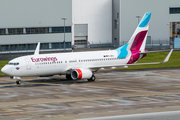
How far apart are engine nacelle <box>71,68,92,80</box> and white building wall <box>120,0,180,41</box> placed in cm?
6670

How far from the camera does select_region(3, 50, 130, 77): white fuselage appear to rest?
51.3m

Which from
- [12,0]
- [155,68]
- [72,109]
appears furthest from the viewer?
[12,0]

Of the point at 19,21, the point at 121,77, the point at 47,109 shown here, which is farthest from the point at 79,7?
the point at 47,109

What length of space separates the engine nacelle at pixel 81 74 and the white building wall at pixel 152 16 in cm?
6670

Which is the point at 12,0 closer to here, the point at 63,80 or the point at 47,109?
the point at 63,80

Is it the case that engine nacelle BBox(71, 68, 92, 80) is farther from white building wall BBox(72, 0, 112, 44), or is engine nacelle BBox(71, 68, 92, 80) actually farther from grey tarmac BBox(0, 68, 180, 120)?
white building wall BBox(72, 0, 112, 44)

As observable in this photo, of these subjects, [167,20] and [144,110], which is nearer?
[144,110]

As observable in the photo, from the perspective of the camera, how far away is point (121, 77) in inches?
2403

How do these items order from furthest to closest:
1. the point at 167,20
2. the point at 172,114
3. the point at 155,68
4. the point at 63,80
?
the point at 167,20, the point at 155,68, the point at 63,80, the point at 172,114

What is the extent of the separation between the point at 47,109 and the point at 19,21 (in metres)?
74.2

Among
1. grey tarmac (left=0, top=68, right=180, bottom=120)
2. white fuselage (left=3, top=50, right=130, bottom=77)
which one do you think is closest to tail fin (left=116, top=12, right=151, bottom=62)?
white fuselage (left=3, top=50, right=130, bottom=77)

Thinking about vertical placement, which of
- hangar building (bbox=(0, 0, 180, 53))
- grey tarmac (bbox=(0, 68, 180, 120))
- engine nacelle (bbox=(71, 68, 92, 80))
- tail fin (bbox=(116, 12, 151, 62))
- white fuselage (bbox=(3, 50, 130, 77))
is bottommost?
grey tarmac (bbox=(0, 68, 180, 120))

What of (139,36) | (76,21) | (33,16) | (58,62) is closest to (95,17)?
(76,21)

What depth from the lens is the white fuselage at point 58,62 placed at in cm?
5131
